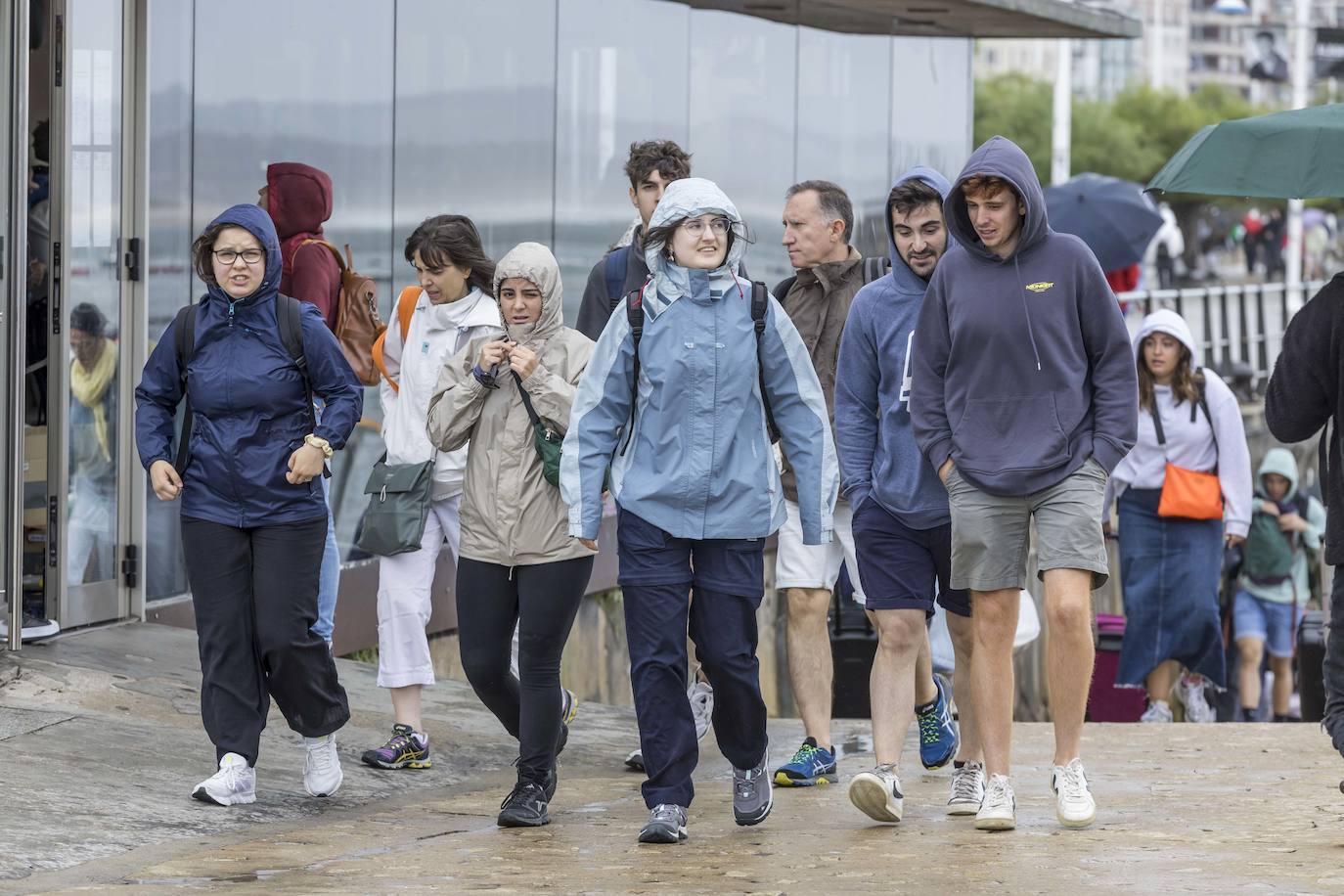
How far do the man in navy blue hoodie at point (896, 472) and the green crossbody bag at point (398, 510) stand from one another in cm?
153

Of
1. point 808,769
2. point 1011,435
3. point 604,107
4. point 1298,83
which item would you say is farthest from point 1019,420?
point 1298,83

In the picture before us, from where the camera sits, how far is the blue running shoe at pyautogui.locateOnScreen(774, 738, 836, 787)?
7.41m

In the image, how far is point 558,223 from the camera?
40.9 feet

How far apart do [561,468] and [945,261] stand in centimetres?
123

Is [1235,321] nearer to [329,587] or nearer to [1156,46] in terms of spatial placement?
[329,587]

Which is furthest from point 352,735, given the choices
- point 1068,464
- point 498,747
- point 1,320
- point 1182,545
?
point 1182,545

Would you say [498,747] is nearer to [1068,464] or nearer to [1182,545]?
[1068,464]

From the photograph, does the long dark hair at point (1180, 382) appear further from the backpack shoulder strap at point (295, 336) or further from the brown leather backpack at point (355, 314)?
the backpack shoulder strap at point (295, 336)

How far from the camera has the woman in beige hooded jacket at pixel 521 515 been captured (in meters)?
6.57

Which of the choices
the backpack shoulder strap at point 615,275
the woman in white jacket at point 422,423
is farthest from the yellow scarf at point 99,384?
the backpack shoulder strap at point 615,275

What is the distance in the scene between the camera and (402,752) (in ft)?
25.5

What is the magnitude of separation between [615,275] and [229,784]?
88.4 inches

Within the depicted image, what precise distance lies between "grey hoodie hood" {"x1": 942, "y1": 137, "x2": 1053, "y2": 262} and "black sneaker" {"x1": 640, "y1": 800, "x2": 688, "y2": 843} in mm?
1742

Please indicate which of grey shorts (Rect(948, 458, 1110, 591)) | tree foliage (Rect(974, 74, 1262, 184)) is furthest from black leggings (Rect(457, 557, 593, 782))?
tree foliage (Rect(974, 74, 1262, 184))
